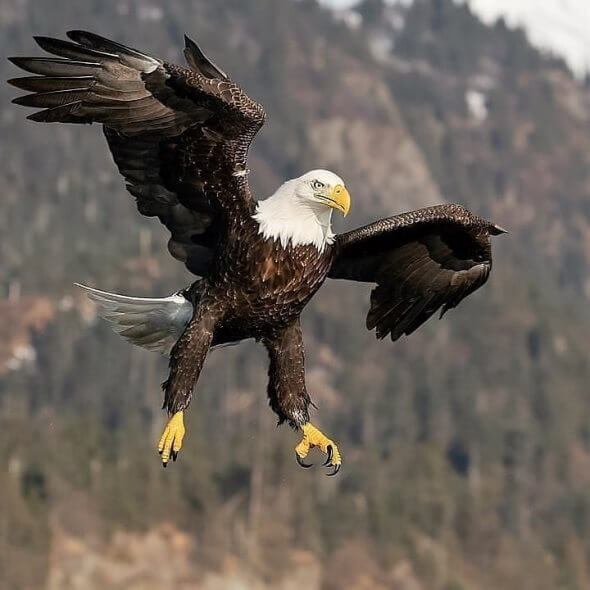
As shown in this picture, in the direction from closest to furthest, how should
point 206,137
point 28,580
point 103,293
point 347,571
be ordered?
point 206,137 < point 103,293 < point 28,580 < point 347,571

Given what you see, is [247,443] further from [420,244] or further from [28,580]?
[420,244]

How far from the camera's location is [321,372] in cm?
8600

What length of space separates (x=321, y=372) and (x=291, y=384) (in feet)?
251

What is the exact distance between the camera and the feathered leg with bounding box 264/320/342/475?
31.7ft

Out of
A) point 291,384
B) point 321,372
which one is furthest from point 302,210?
point 321,372

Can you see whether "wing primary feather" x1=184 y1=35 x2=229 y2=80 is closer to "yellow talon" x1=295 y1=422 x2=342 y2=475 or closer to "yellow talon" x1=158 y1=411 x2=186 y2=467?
"yellow talon" x1=158 y1=411 x2=186 y2=467

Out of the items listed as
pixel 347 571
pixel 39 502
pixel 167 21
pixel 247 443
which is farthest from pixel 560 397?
pixel 167 21

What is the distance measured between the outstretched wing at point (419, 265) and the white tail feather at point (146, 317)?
933mm

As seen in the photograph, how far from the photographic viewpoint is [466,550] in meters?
54.8

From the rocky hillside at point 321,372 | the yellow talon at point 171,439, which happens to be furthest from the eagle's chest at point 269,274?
the rocky hillside at point 321,372

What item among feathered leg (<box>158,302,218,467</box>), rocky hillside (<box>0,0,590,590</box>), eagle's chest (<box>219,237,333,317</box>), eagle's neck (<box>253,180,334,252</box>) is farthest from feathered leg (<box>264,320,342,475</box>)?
rocky hillside (<box>0,0,590,590</box>)

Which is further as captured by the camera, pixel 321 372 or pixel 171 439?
pixel 321 372

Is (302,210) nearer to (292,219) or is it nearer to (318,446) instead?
(292,219)

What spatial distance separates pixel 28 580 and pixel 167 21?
128m
